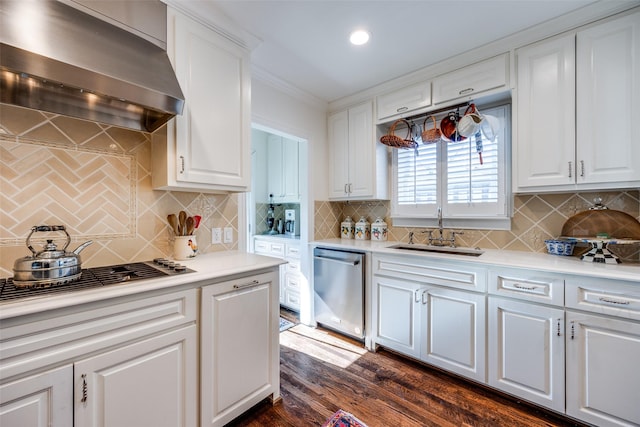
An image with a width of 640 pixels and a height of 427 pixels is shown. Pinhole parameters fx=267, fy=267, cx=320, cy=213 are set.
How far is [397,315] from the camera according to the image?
2.26 metres

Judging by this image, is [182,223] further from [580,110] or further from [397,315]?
[580,110]

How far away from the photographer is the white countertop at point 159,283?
0.92 metres

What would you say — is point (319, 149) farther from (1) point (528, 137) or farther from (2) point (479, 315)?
(2) point (479, 315)

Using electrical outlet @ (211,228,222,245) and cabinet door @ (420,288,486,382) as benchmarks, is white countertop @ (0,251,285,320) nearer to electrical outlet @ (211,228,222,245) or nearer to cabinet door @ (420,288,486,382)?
electrical outlet @ (211,228,222,245)

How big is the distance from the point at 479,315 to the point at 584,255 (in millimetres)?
784

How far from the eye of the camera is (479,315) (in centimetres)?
185

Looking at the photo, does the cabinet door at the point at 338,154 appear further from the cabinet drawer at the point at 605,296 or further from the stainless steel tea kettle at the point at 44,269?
the stainless steel tea kettle at the point at 44,269

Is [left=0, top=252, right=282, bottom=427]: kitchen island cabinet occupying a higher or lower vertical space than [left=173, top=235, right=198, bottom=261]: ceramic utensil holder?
lower

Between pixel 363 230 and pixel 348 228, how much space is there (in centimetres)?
21

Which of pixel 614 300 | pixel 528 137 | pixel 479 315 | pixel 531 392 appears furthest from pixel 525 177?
pixel 531 392

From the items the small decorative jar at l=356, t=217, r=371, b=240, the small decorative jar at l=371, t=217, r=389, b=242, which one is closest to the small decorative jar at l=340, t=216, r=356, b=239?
the small decorative jar at l=356, t=217, r=371, b=240

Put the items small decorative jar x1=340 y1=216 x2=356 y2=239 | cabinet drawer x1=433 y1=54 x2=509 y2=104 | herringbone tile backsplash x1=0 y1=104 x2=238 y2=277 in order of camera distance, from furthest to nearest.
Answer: small decorative jar x1=340 y1=216 x2=356 y2=239
cabinet drawer x1=433 y1=54 x2=509 y2=104
herringbone tile backsplash x1=0 y1=104 x2=238 y2=277

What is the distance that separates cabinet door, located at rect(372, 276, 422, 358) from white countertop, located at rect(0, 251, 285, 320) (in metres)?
1.09

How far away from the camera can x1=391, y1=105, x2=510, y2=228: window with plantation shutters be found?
2.23 metres
